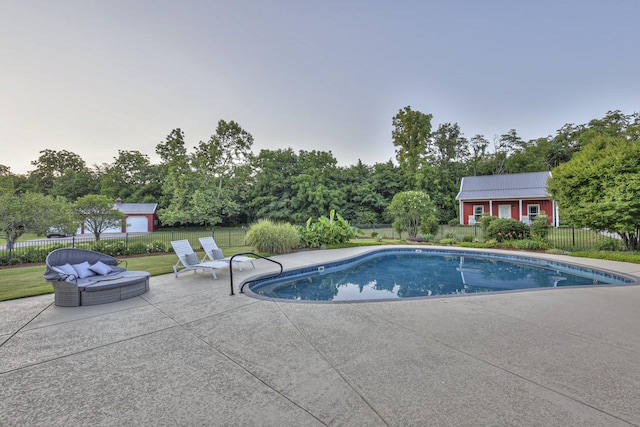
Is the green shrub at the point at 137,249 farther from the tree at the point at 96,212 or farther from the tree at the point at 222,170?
the tree at the point at 222,170

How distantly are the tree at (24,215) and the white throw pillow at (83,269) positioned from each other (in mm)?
6695

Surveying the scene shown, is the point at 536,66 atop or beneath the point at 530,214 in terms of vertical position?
atop

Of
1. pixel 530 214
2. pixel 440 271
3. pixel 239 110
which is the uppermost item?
pixel 239 110

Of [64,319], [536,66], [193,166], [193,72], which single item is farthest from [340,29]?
[193,166]

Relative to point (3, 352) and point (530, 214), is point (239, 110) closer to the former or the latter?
point (3, 352)

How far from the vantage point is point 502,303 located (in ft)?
15.0

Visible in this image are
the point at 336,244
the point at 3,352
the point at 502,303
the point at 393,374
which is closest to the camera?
the point at 393,374

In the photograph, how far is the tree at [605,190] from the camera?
331 inches

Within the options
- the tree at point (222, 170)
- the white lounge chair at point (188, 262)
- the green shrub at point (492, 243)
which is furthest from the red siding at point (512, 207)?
the white lounge chair at point (188, 262)

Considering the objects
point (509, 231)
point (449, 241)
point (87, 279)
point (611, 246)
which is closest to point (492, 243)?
point (509, 231)

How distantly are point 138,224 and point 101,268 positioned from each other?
2644cm

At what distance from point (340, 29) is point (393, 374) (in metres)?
11.7

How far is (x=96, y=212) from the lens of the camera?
12828 mm

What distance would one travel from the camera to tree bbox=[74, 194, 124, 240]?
1241 cm
